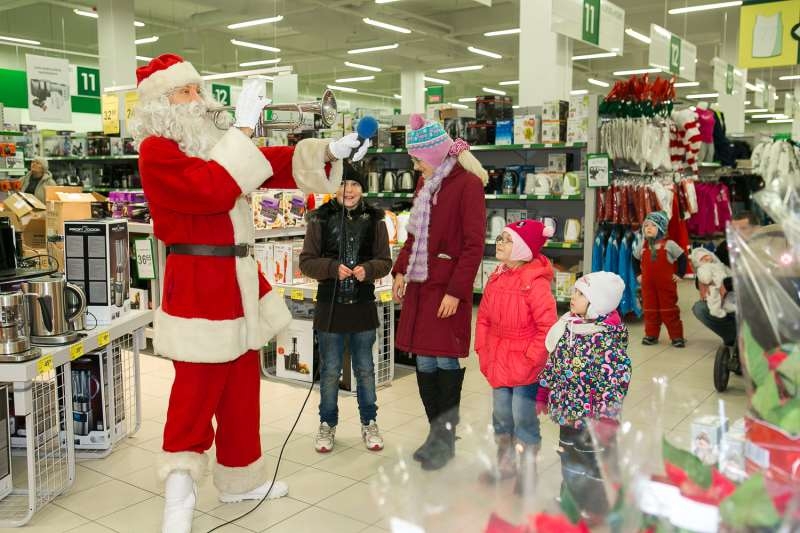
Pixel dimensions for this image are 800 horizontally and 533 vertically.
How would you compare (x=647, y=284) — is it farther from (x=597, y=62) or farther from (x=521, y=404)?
(x=597, y=62)

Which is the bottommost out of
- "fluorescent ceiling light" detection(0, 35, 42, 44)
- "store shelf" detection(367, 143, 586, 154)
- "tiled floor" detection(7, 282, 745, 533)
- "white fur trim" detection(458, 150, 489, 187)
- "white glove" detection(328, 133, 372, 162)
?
"tiled floor" detection(7, 282, 745, 533)

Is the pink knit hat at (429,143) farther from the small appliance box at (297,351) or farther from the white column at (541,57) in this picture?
the white column at (541,57)

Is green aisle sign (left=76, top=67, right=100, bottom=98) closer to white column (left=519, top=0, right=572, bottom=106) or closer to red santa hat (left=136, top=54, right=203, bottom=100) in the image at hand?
white column (left=519, top=0, right=572, bottom=106)

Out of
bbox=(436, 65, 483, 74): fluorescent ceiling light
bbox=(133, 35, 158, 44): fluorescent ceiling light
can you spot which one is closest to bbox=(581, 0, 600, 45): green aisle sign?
bbox=(133, 35, 158, 44): fluorescent ceiling light

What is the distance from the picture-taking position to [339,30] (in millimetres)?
13930

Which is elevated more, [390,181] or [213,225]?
[390,181]

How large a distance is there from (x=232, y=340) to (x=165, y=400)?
2157mm

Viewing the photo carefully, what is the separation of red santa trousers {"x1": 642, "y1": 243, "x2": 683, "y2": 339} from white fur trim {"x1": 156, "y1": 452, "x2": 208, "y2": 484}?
176 inches

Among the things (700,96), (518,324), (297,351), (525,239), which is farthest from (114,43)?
(700,96)

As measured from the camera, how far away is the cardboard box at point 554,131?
7.09 meters

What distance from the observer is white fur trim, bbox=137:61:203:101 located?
108 inches

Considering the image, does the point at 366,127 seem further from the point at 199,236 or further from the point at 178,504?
the point at 178,504

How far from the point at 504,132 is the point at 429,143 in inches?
173

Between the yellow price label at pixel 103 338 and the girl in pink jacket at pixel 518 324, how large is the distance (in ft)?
5.55
